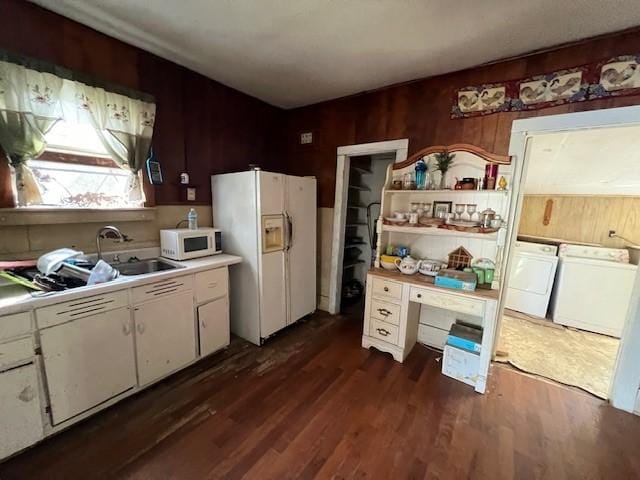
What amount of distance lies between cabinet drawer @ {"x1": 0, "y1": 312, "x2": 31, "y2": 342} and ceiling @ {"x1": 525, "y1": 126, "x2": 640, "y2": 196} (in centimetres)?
353

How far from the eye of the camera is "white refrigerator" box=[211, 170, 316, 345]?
93.9 inches

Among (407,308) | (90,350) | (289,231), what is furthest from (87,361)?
(407,308)

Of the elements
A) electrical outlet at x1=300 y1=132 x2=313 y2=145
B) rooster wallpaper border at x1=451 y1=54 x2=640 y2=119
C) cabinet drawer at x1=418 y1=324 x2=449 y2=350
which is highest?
rooster wallpaper border at x1=451 y1=54 x2=640 y2=119

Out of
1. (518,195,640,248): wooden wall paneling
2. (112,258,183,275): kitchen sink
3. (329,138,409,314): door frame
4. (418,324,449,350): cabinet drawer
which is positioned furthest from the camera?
(518,195,640,248): wooden wall paneling

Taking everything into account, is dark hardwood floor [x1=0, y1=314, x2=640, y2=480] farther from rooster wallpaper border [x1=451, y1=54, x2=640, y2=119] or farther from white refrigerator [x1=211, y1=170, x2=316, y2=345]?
rooster wallpaper border [x1=451, y1=54, x2=640, y2=119]

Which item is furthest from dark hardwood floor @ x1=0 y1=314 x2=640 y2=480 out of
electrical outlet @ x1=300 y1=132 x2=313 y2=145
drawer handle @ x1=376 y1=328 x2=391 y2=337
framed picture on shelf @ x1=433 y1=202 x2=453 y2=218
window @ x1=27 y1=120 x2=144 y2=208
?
Result: electrical outlet @ x1=300 y1=132 x2=313 y2=145

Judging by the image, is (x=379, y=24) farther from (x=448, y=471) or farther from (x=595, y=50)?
(x=448, y=471)

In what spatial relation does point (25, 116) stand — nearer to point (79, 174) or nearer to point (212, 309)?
point (79, 174)

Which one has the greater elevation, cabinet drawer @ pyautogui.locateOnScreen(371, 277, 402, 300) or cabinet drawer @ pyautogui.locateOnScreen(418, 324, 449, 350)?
cabinet drawer @ pyautogui.locateOnScreen(371, 277, 402, 300)

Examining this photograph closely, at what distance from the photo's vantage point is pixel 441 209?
2.41 meters

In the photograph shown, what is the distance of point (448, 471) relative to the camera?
1378 mm

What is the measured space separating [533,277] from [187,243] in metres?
3.99

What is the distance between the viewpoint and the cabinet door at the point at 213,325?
2.18 m

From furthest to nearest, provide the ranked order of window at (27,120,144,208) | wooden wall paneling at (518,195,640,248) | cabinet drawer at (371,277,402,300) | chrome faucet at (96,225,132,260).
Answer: wooden wall paneling at (518,195,640,248) < cabinet drawer at (371,277,402,300) < chrome faucet at (96,225,132,260) < window at (27,120,144,208)
